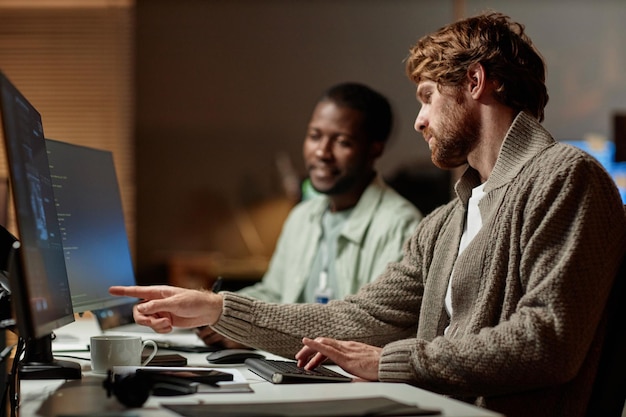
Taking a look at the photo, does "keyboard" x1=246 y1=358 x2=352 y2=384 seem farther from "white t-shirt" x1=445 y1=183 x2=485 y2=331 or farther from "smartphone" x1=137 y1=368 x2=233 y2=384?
"white t-shirt" x1=445 y1=183 x2=485 y2=331

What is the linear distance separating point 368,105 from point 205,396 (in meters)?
1.97

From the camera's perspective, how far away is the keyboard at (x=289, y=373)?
139cm

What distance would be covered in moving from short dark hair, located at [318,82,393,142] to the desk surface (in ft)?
5.56

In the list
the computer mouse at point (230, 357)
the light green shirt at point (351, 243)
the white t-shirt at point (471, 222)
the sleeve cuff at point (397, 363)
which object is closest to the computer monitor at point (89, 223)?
the computer mouse at point (230, 357)

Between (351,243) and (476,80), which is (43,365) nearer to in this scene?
(476,80)

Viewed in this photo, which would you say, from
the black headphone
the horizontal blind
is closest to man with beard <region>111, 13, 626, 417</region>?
the black headphone

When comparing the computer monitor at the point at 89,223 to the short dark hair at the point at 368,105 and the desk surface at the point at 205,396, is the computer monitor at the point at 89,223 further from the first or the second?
the short dark hair at the point at 368,105

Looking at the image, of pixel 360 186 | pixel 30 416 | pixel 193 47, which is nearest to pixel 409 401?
pixel 30 416

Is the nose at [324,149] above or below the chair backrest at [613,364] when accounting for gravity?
above

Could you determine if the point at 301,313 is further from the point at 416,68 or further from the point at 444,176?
the point at 444,176

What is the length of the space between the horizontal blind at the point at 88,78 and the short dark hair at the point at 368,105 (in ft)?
7.11

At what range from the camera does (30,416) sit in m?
1.07

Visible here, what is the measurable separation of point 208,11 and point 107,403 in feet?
13.2

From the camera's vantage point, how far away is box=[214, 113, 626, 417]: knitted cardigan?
1274 millimetres
